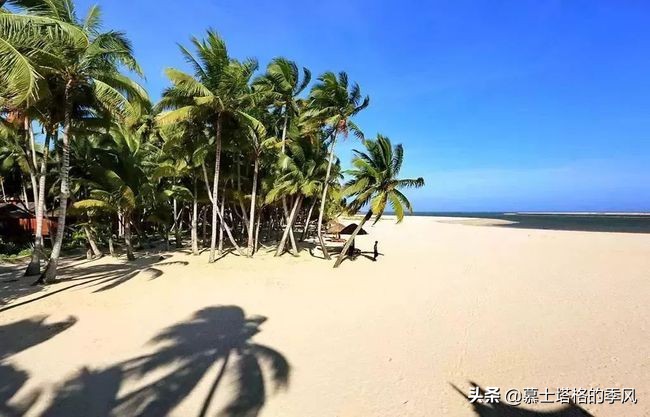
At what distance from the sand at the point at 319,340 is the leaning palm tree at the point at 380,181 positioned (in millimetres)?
3078

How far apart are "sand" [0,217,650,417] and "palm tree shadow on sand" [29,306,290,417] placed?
0.10ft

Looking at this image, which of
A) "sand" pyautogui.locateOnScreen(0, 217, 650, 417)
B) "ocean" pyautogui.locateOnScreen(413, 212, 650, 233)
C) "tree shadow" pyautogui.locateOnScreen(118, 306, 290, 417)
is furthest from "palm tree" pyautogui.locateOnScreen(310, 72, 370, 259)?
"ocean" pyautogui.locateOnScreen(413, 212, 650, 233)

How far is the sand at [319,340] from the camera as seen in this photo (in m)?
5.66

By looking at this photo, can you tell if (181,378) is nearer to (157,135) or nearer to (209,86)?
(209,86)

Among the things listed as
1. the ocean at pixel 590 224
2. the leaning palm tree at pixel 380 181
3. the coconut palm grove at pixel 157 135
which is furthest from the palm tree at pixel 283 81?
the ocean at pixel 590 224

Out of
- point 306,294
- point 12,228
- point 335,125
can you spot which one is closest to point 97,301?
point 306,294

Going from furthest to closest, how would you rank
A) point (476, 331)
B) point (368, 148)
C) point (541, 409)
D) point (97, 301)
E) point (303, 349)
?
point (368, 148)
point (97, 301)
point (476, 331)
point (303, 349)
point (541, 409)

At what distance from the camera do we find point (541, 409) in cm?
552

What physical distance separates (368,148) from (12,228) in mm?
22603

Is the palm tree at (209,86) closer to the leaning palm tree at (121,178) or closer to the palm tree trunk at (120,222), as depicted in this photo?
the leaning palm tree at (121,178)

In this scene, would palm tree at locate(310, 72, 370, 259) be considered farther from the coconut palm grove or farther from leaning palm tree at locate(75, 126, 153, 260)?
leaning palm tree at locate(75, 126, 153, 260)

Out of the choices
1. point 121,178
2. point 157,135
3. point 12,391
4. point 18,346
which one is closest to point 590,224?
point 157,135

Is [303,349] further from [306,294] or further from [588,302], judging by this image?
[588,302]

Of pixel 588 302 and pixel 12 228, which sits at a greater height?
pixel 12 228
